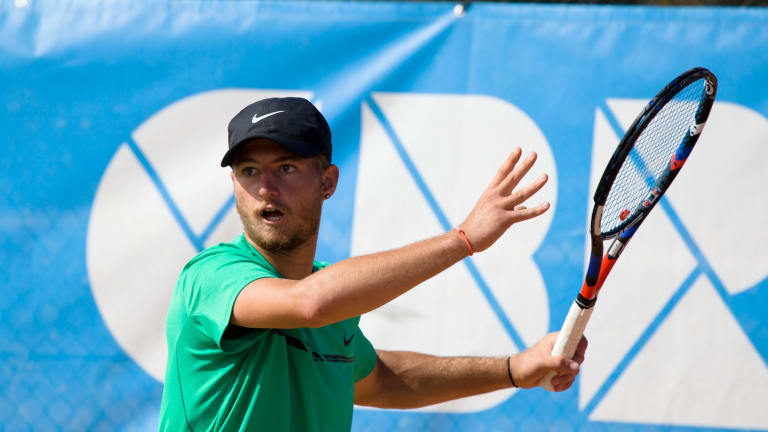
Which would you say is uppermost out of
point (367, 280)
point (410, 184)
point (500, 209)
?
point (410, 184)

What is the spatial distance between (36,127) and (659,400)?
2.82 m

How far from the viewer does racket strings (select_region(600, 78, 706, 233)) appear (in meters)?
2.58

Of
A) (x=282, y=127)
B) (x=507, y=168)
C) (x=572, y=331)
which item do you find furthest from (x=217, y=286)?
(x=572, y=331)

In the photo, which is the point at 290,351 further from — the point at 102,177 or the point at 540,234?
the point at 102,177

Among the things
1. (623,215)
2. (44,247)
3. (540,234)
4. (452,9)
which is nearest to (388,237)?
(540,234)

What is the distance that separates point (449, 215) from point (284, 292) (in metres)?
1.75

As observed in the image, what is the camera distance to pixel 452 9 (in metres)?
3.68

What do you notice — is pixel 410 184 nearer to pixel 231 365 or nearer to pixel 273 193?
pixel 273 193

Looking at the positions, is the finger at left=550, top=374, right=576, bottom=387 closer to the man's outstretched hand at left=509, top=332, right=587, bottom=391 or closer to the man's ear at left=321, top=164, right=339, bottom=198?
the man's outstretched hand at left=509, top=332, right=587, bottom=391

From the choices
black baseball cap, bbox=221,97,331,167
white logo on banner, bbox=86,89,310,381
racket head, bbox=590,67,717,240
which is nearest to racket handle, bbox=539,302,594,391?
racket head, bbox=590,67,717,240

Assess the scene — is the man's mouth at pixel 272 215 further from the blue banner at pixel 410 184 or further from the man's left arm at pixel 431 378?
the blue banner at pixel 410 184

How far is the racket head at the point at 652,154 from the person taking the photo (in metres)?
2.31

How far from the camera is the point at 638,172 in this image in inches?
106

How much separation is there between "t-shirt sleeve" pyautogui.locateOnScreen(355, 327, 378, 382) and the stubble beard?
49cm
